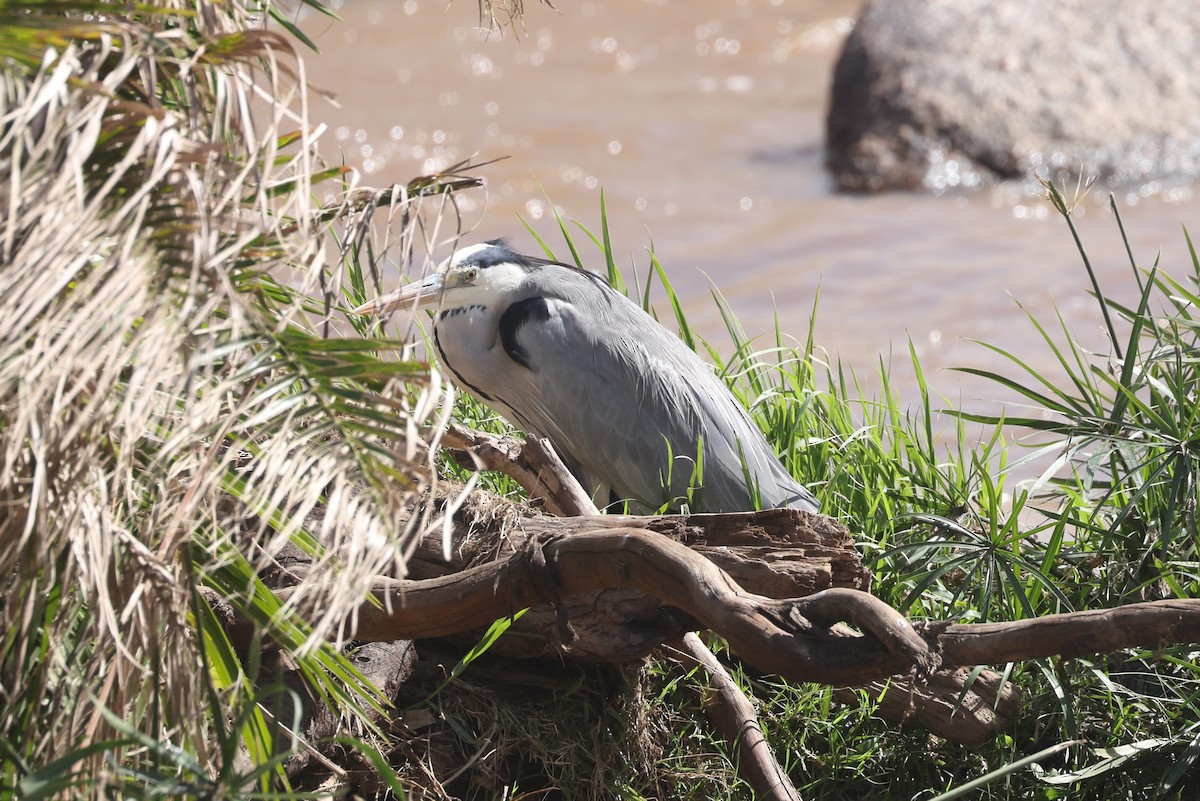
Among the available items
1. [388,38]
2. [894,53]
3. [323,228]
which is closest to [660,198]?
[894,53]

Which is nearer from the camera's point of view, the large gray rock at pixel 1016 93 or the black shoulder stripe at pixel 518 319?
the black shoulder stripe at pixel 518 319

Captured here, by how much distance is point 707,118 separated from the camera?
35.7 ft

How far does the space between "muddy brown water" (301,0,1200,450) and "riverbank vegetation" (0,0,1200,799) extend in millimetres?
1841

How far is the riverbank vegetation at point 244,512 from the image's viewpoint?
1356mm

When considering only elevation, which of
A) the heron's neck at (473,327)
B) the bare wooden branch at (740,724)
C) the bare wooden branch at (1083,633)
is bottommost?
the bare wooden branch at (740,724)

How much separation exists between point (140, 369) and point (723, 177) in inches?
330

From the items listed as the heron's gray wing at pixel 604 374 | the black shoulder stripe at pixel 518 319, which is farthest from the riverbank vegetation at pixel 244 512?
the black shoulder stripe at pixel 518 319

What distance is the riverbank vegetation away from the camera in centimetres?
136

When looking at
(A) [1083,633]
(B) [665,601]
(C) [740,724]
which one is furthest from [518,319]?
(A) [1083,633]

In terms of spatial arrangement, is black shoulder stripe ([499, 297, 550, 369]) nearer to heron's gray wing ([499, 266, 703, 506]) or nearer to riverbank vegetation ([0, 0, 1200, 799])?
heron's gray wing ([499, 266, 703, 506])

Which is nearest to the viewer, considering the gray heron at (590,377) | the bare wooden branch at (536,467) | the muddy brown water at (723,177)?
the bare wooden branch at (536,467)

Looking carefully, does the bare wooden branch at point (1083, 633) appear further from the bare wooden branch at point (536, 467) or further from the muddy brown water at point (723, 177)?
the muddy brown water at point (723, 177)

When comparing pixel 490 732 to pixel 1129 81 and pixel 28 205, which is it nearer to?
pixel 28 205

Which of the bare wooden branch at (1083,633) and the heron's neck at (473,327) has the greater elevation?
the heron's neck at (473,327)
